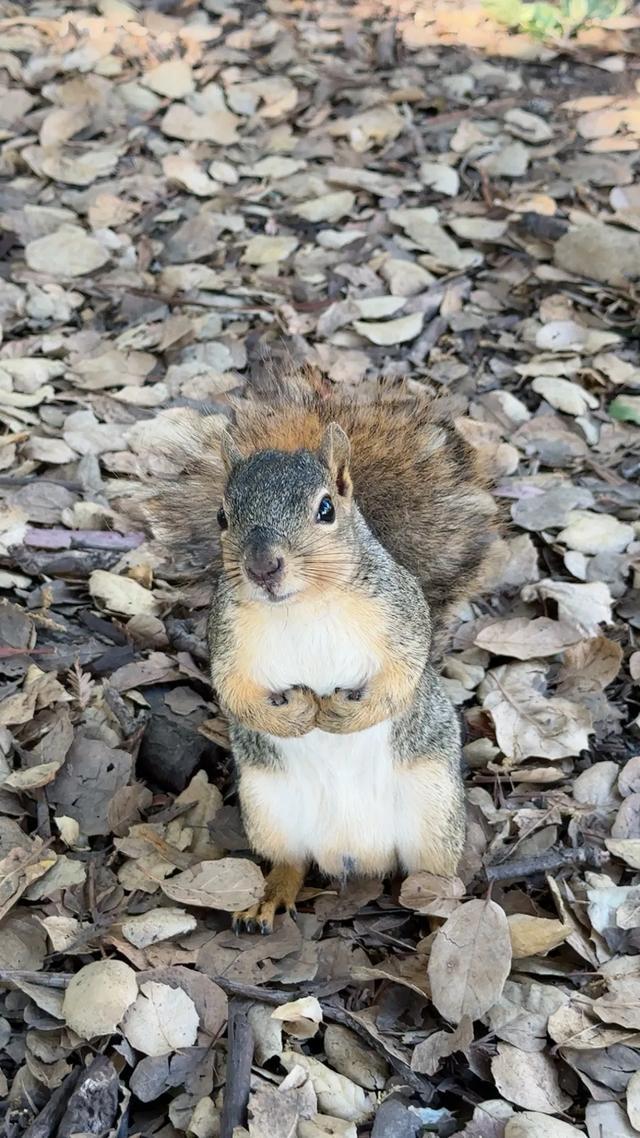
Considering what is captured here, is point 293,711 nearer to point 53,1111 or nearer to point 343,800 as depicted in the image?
point 343,800

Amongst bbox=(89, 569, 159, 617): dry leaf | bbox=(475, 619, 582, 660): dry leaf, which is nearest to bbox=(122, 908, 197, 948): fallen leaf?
bbox=(89, 569, 159, 617): dry leaf

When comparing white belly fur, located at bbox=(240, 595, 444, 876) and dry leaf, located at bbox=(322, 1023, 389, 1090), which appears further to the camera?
white belly fur, located at bbox=(240, 595, 444, 876)

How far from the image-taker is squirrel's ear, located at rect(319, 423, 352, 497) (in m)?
1.77

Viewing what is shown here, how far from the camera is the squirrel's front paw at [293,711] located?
6.05 ft

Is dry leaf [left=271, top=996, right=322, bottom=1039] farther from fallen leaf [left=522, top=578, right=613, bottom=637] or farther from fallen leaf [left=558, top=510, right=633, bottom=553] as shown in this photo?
fallen leaf [left=558, top=510, right=633, bottom=553]

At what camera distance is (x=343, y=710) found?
6.06ft

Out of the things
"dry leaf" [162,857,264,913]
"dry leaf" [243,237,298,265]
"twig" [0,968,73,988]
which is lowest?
"dry leaf" [162,857,264,913]

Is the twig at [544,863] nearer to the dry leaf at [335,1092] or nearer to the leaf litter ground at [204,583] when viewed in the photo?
the leaf litter ground at [204,583]

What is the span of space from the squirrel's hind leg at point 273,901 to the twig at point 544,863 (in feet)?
1.12

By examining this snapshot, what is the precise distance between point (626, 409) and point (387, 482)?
128 cm

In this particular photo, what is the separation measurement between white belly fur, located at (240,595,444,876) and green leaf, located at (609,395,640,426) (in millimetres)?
1500

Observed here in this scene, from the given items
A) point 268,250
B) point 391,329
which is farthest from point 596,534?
point 268,250

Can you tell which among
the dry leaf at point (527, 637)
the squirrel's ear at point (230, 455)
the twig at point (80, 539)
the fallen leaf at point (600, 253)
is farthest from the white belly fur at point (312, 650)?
the fallen leaf at point (600, 253)

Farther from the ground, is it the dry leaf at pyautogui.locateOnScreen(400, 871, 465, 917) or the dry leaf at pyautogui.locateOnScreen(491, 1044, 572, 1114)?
the dry leaf at pyautogui.locateOnScreen(400, 871, 465, 917)
